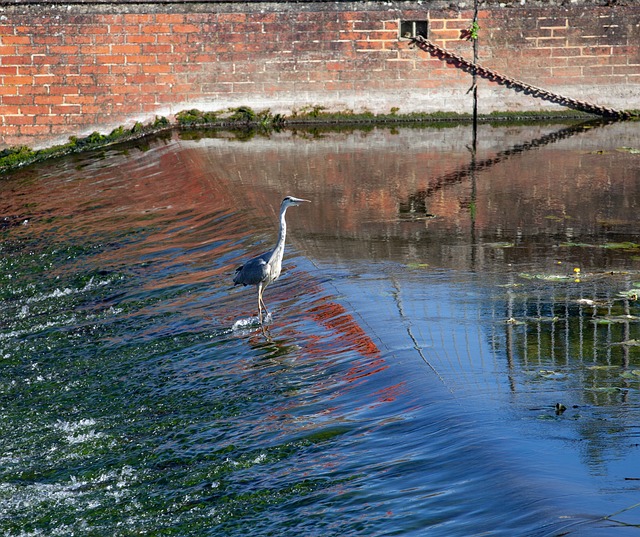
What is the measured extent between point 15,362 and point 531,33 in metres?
14.9

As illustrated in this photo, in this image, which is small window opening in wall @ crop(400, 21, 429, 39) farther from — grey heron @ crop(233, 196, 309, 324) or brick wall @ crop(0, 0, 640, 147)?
grey heron @ crop(233, 196, 309, 324)

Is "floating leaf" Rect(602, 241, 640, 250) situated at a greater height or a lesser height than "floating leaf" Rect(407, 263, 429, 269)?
greater

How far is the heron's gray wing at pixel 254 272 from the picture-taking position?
901cm

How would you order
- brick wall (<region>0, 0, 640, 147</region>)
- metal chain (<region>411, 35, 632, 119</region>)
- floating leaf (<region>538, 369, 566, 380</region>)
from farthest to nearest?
1. metal chain (<region>411, 35, 632, 119</region>)
2. brick wall (<region>0, 0, 640, 147</region>)
3. floating leaf (<region>538, 369, 566, 380</region>)

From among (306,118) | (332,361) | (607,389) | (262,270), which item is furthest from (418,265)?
(306,118)

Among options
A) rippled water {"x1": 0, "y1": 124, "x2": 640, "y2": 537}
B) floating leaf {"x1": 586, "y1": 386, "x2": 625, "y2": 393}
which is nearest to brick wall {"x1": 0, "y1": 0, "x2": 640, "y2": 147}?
rippled water {"x1": 0, "y1": 124, "x2": 640, "y2": 537}

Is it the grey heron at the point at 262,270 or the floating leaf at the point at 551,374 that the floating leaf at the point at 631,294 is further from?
the grey heron at the point at 262,270

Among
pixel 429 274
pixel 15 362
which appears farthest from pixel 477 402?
pixel 15 362

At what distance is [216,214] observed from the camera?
13.3m

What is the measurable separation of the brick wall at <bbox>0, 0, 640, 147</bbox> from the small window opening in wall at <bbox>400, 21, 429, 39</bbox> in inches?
5.9

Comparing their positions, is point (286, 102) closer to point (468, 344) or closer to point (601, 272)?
point (601, 272)

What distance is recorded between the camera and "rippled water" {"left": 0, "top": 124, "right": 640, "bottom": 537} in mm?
5641

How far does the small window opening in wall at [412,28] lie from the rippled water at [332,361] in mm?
6758

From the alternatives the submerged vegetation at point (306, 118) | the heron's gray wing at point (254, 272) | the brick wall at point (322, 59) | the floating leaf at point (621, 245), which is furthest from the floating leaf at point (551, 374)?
the brick wall at point (322, 59)
